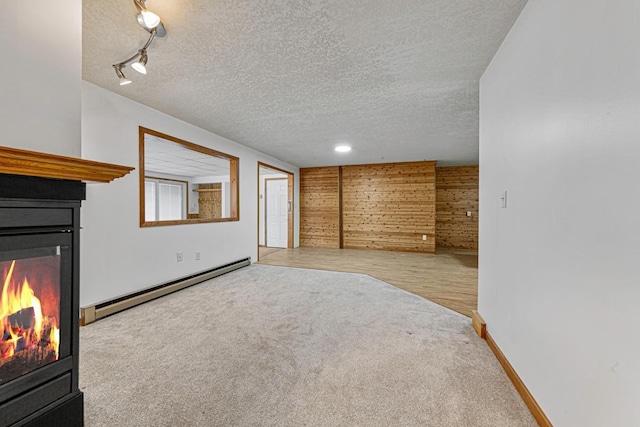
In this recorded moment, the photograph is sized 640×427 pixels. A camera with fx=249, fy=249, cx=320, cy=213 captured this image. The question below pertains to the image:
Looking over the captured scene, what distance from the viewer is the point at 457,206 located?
6.86 metres

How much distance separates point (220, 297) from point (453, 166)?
21.6ft

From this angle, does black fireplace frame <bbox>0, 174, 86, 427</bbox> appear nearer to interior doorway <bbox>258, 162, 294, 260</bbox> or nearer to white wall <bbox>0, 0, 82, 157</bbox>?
white wall <bbox>0, 0, 82, 157</bbox>

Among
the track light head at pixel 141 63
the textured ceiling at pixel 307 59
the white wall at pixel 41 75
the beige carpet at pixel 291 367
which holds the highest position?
the textured ceiling at pixel 307 59

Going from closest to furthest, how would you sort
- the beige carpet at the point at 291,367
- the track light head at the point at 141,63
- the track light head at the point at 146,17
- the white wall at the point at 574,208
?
the white wall at the point at 574,208 < the beige carpet at the point at 291,367 < the track light head at the point at 146,17 < the track light head at the point at 141,63

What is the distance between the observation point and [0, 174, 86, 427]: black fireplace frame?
0.94 meters

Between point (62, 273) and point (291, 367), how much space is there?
1374 millimetres

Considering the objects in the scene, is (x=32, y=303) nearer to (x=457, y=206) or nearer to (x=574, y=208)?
(x=574, y=208)

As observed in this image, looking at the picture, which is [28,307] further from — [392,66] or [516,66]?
[516,66]

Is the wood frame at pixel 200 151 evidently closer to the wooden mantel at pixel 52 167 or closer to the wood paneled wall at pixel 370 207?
the wooden mantel at pixel 52 167

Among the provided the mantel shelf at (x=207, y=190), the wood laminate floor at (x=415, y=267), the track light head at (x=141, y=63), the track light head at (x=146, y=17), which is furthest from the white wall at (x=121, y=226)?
the mantel shelf at (x=207, y=190)

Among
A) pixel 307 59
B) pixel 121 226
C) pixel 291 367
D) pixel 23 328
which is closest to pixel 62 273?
pixel 23 328

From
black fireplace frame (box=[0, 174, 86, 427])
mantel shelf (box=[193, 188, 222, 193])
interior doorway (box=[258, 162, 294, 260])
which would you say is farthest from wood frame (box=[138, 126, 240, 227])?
mantel shelf (box=[193, 188, 222, 193])

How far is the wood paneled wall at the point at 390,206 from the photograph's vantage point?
6355mm

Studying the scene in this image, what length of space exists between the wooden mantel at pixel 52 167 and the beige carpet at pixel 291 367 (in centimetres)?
123
